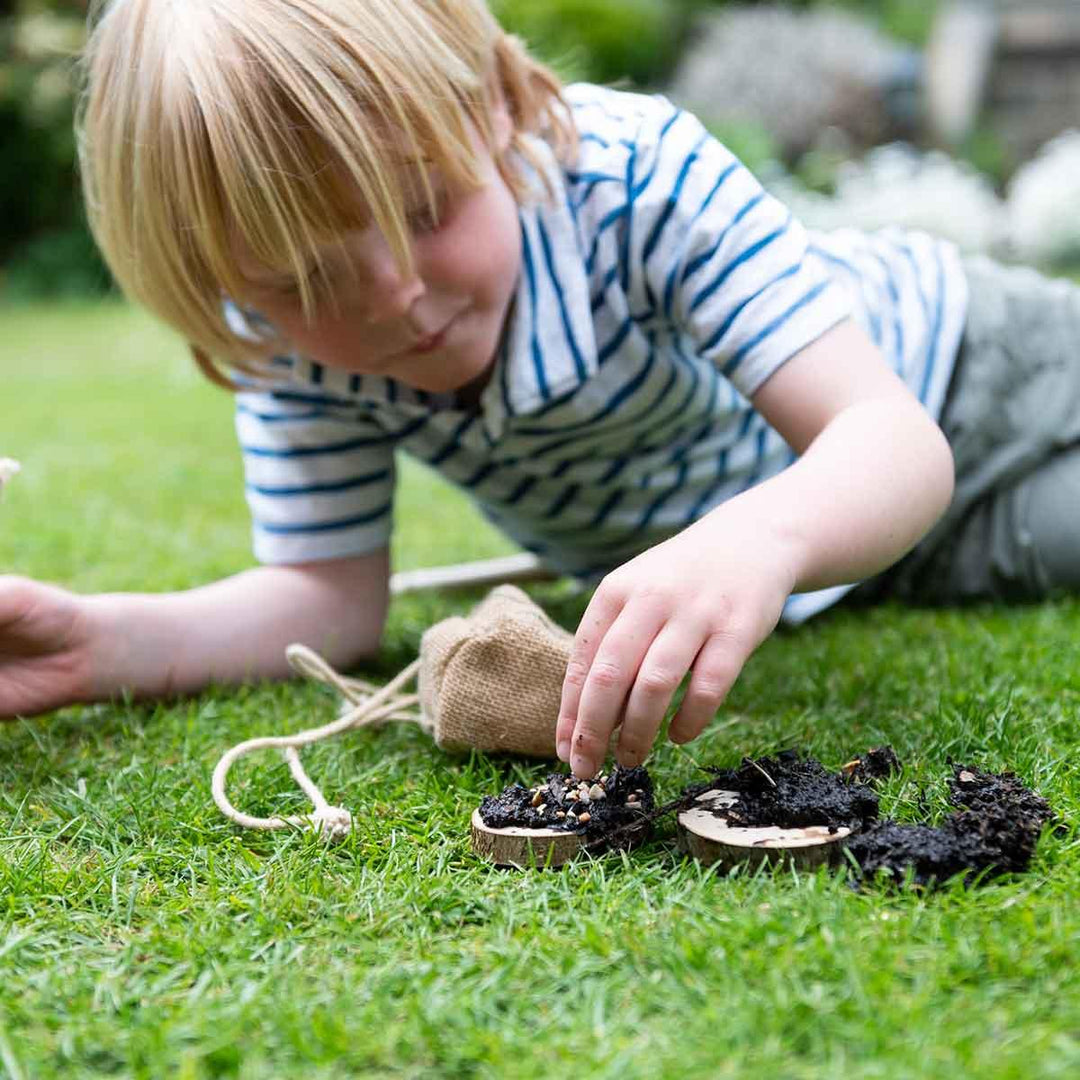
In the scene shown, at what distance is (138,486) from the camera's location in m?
3.52

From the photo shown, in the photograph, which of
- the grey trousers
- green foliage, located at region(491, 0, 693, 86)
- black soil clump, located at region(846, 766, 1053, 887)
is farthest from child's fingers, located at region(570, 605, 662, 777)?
green foliage, located at region(491, 0, 693, 86)

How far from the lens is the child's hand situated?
1.17 meters

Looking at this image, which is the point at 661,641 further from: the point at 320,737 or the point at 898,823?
the point at 320,737

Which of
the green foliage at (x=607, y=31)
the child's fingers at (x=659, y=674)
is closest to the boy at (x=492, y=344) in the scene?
the child's fingers at (x=659, y=674)

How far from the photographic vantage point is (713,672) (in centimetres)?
118

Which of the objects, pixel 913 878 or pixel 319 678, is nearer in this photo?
pixel 913 878

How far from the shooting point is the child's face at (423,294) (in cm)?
151

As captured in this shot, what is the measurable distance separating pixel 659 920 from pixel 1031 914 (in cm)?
28

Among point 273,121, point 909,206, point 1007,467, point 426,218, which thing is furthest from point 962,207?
point 273,121

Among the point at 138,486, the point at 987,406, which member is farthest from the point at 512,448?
the point at 138,486

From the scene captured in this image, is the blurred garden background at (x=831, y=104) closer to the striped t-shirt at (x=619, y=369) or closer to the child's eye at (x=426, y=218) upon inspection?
the striped t-shirt at (x=619, y=369)

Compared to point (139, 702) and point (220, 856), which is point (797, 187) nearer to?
point (139, 702)

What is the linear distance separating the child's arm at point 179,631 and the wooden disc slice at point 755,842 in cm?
86

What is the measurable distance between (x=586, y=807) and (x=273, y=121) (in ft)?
2.53
